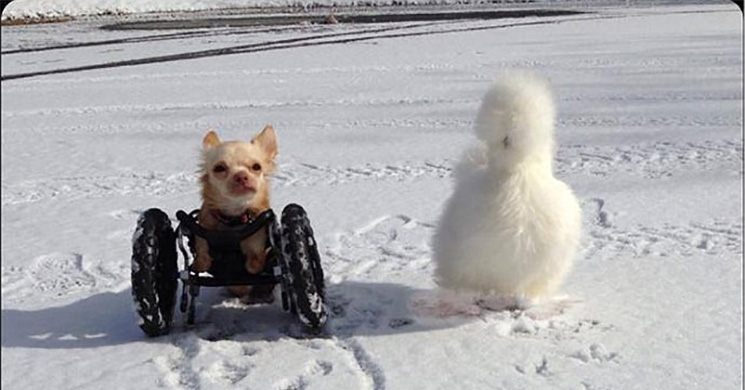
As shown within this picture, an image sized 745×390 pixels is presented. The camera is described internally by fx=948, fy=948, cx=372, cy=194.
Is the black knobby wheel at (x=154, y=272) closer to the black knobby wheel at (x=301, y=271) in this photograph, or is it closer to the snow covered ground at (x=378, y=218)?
the snow covered ground at (x=378, y=218)

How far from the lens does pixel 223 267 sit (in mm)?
3533

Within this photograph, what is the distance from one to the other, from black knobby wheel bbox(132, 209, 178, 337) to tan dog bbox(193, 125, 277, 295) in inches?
4.2

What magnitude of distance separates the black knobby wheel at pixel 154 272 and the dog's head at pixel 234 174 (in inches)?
8.6

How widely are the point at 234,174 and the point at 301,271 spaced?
0.43 meters

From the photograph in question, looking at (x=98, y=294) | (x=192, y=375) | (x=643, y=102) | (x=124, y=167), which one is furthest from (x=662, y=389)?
(x=643, y=102)

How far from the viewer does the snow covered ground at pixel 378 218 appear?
3191mm

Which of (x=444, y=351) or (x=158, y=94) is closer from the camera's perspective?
(x=444, y=351)

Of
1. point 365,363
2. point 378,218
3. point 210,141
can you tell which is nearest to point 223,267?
point 210,141

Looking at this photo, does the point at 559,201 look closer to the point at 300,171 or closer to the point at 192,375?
the point at 192,375

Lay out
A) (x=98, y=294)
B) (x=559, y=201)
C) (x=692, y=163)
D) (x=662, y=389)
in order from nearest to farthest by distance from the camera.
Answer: (x=662, y=389)
(x=559, y=201)
(x=98, y=294)
(x=692, y=163)

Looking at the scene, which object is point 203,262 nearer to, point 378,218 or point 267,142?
point 267,142

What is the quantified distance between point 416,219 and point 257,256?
6.41ft

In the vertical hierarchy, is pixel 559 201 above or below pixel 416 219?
above

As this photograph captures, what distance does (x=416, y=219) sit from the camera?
5.38 meters
